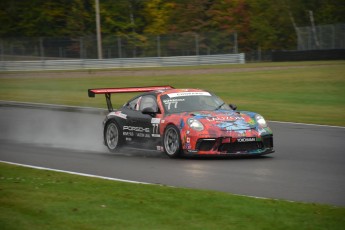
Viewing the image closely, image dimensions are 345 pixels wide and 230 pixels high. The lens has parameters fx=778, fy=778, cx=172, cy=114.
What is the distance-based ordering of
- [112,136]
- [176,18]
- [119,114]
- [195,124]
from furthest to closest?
[176,18] < [112,136] < [119,114] < [195,124]

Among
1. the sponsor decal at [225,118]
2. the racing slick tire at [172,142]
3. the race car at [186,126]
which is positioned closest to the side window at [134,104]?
the race car at [186,126]

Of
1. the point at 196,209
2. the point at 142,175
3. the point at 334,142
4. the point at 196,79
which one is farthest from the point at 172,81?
the point at 196,209

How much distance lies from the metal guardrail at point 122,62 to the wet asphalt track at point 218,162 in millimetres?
33420

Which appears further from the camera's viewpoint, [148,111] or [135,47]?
[135,47]

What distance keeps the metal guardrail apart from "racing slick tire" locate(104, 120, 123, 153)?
1488 inches

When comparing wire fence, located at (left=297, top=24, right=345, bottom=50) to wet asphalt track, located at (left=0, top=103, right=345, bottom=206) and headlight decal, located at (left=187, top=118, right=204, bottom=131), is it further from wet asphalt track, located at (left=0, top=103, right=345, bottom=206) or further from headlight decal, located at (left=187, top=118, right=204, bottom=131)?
headlight decal, located at (left=187, top=118, right=204, bottom=131)

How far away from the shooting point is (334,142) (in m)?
15.3

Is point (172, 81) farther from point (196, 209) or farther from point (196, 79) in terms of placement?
point (196, 209)

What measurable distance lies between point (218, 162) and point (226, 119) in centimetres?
91

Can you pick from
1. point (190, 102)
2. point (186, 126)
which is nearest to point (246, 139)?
point (186, 126)

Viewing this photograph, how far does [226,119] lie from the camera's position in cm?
1331

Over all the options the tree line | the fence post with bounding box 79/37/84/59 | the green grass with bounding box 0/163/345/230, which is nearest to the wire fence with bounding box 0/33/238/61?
the fence post with bounding box 79/37/84/59

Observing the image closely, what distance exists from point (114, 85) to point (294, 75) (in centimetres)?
880

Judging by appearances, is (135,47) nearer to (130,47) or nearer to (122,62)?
(130,47)
